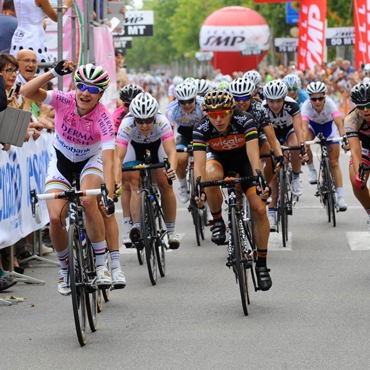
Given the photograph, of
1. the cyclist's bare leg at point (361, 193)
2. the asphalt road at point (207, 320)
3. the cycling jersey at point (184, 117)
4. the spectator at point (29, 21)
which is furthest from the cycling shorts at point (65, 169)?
the cycling jersey at point (184, 117)

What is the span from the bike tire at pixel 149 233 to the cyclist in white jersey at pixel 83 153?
1176mm

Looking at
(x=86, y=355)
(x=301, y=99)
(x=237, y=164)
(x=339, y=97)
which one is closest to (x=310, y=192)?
(x=301, y=99)

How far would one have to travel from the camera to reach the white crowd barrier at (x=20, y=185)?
9633mm

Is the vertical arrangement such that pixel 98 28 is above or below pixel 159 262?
above

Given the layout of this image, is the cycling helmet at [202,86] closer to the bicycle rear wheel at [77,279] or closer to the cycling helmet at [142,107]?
the cycling helmet at [142,107]

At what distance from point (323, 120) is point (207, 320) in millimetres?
7599

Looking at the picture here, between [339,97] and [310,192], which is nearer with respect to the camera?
[310,192]

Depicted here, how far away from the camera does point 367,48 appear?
2719 cm

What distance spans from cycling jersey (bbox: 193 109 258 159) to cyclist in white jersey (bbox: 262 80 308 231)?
382cm

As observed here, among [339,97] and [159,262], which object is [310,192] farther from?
[339,97]

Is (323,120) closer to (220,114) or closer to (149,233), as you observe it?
(149,233)

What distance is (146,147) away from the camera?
36.0 feet

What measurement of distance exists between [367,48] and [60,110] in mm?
20382

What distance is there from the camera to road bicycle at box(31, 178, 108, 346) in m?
6.92
